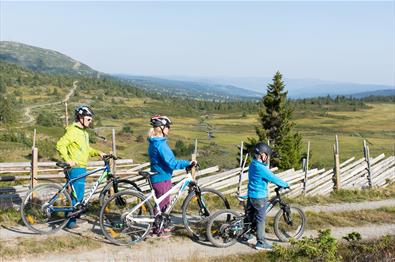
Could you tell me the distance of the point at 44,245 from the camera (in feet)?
23.7

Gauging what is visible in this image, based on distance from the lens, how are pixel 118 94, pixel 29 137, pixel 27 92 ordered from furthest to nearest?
1. pixel 118 94
2. pixel 27 92
3. pixel 29 137

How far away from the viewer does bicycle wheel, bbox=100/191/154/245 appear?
7.45m

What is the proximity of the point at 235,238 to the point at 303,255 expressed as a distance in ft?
3.93

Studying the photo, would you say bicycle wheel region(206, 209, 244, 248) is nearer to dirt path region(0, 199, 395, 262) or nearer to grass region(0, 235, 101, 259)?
dirt path region(0, 199, 395, 262)

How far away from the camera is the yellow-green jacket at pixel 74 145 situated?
24.9 ft

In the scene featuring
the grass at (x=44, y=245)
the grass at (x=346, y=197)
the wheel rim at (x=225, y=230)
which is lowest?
the grass at (x=346, y=197)

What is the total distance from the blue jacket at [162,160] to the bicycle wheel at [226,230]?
3.74ft

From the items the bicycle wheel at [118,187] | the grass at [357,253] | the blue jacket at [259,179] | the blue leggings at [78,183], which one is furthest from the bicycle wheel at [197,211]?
the blue leggings at [78,183]

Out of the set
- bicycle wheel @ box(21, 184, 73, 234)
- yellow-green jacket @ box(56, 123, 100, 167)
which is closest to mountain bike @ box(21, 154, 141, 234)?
bicycle wheel @ box(21, 184, 73, 234)

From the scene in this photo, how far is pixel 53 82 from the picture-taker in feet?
433

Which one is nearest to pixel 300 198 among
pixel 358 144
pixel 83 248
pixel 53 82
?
pixel 83 248

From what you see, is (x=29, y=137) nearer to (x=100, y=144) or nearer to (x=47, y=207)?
(x=100, y=144)

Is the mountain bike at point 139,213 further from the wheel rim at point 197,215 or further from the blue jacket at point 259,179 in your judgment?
the blue jacket at point 259,179

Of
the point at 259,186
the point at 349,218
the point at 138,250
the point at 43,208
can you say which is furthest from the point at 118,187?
the point at 349,218
